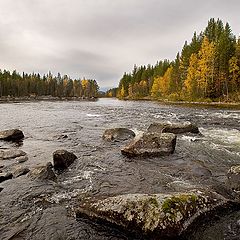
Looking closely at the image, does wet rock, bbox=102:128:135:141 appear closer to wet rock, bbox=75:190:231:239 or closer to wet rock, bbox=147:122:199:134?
wet rock, bbox=147:122:199:134

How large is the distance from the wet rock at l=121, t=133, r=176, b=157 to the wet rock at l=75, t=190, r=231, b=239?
21.0 feet

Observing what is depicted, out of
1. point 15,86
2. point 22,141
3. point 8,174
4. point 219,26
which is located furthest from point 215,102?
point 15,86

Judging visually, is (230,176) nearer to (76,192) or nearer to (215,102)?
(76,192)

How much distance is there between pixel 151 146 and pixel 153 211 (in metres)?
7.80

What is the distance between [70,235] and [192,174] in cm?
655

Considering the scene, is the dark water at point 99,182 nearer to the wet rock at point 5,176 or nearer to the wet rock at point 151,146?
the wet rock at point 5,176

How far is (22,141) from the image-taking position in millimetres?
19125

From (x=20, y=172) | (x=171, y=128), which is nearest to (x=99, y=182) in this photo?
(x=20, y=172)

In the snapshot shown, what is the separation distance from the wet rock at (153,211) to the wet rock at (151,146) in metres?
6.39

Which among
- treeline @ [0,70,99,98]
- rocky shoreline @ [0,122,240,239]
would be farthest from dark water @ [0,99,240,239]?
treeline @ [0,70,99,98]

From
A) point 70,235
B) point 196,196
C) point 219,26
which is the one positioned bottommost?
point 70,235

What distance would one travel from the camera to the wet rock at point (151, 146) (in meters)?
14.3

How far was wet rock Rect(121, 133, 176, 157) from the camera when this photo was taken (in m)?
14.3

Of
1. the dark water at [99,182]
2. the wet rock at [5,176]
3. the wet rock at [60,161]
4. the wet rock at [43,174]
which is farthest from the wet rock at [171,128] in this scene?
the wet rock at [5,176]
